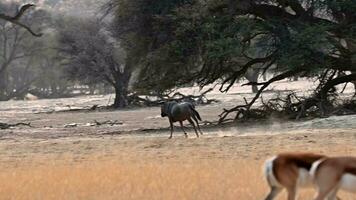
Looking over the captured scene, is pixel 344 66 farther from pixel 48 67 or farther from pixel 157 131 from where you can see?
pixel 48 67

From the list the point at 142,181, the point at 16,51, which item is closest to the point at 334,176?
the point at 142,181

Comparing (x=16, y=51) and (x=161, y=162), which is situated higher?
(x=16, y=51)

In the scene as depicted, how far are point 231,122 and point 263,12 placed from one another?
13.2ft

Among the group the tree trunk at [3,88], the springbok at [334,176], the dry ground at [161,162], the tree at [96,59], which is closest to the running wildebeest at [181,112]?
the dry ground at [161,162]

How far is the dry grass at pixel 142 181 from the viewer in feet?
33.4

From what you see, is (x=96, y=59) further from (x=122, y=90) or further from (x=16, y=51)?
(x=16, y=51)

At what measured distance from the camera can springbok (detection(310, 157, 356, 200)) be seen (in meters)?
7.49

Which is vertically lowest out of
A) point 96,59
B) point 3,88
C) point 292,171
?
A: point 3,88

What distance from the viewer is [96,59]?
52.5 metres

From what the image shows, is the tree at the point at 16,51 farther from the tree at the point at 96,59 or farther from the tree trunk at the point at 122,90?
the tree trunk at the point at 122,90

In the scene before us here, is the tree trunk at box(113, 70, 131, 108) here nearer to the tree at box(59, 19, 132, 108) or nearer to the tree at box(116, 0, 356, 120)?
the tree at box(59, 19, 132, 108)

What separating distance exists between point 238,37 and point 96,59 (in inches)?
1062

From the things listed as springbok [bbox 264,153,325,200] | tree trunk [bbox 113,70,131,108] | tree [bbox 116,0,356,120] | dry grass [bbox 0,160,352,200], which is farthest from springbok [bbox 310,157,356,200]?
tree trunk [bbox 113,70,131,108]

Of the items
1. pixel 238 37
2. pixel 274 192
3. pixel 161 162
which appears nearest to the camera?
pixel 274 192
